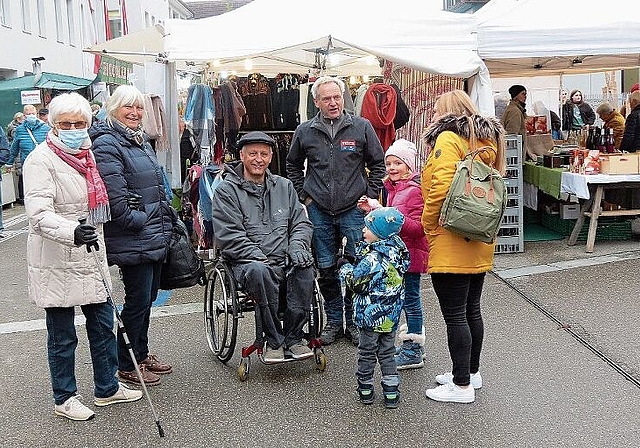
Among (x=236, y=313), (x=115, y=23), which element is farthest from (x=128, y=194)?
(x=115, y=23)

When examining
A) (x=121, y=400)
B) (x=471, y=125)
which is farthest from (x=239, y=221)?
(x=471, y=125)

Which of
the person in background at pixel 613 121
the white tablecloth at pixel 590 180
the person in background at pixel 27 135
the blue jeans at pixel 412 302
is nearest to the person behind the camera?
the blue jeans at pixel 412 302

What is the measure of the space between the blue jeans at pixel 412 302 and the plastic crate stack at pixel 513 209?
372cm

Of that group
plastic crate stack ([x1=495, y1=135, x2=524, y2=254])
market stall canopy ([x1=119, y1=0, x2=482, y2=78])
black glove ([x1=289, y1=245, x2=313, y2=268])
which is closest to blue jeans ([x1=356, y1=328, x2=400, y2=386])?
black glove ([x1=289, y1=245, x2=313, y2=268])

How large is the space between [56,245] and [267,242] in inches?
53.0

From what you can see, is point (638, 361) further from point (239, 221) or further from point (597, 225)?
point (597, 225)

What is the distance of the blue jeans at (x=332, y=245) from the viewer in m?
5.39

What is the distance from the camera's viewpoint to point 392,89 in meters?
7.94

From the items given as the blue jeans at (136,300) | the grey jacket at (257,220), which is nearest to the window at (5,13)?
the grey jacket at (257,220)

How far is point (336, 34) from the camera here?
7.29 meters

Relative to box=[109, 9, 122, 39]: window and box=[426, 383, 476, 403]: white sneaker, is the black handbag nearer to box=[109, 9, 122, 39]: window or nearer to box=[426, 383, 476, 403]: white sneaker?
box=[426, 383, 476, 403]: white sneaker

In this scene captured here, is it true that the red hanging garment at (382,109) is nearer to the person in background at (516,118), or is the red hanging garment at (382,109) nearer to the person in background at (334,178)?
the person in background at (334,178)

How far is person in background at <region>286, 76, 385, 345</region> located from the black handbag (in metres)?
1.01

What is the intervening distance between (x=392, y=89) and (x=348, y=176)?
9.34 ft
